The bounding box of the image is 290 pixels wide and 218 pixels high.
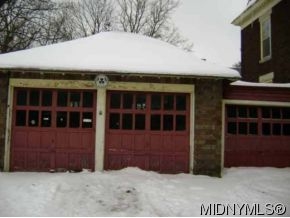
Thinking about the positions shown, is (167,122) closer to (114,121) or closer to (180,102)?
(180,102)

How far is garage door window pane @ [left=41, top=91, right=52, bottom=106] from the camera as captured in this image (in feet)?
33.3

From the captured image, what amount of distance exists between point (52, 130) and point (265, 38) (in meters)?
10.6

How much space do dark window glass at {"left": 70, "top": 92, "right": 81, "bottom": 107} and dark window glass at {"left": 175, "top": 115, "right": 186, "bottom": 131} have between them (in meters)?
2.93

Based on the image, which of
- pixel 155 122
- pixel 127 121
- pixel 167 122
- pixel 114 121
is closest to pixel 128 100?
pixel 127 121

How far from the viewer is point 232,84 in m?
10.9

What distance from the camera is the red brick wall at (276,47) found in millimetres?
13773

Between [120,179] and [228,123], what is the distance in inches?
161

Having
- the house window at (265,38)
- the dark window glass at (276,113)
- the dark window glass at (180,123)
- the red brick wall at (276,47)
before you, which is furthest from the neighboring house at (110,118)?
the house window at (265,38)

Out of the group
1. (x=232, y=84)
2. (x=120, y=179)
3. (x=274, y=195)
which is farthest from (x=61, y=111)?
(x=274, y=195)

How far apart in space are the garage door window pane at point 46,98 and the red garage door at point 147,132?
1.72 metres

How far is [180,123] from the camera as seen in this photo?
10320 millimetres

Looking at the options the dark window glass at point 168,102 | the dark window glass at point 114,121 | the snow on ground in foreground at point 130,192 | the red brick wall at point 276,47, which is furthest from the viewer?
the red brick wall at point 276,47

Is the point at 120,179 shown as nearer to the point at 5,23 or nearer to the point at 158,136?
the point at 158,136

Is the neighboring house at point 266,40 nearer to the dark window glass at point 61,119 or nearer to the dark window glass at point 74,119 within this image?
the dark window glass at point 74,119
